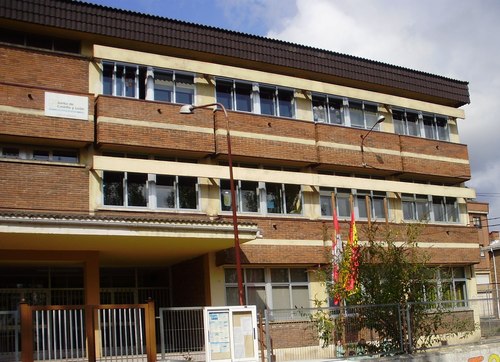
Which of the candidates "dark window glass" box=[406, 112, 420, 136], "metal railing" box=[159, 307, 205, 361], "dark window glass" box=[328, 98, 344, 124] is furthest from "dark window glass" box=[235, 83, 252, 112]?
"metal railing" box=[159, 307, 205, 361]

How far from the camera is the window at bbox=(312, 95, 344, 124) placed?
2780 cm

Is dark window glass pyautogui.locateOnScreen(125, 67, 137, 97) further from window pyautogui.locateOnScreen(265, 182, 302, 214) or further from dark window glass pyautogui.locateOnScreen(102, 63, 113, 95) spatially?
window pyautogui.locateOnScreen(265, 182, 302, 214)

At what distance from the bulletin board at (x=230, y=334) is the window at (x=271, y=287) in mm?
8102

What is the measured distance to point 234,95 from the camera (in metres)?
25.5

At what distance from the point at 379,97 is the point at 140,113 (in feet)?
37.7

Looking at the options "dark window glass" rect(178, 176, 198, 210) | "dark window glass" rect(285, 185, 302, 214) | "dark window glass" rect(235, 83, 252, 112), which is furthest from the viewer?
"dark window glass" rect(285, 185, 302, 214)

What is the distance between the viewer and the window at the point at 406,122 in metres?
30.4

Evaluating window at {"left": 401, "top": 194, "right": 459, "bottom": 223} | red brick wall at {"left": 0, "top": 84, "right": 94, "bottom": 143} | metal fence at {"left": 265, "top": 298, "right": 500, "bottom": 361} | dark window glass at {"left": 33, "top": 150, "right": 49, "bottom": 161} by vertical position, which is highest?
red brick wall at {"left": 0, "top": 84, "right": 94, "bottom": 143}

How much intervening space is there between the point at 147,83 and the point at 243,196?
17.4 feet

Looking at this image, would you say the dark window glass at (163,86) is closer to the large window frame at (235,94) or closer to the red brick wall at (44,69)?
the large window frame at (235,94)

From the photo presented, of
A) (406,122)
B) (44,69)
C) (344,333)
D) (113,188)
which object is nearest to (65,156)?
(113,188)

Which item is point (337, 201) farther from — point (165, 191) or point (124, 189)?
point (124, 189)

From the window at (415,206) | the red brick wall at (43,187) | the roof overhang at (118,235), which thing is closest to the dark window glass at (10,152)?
the red brick wall at (43,187)

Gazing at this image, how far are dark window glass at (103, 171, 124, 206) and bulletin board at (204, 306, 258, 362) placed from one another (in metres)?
8.30
